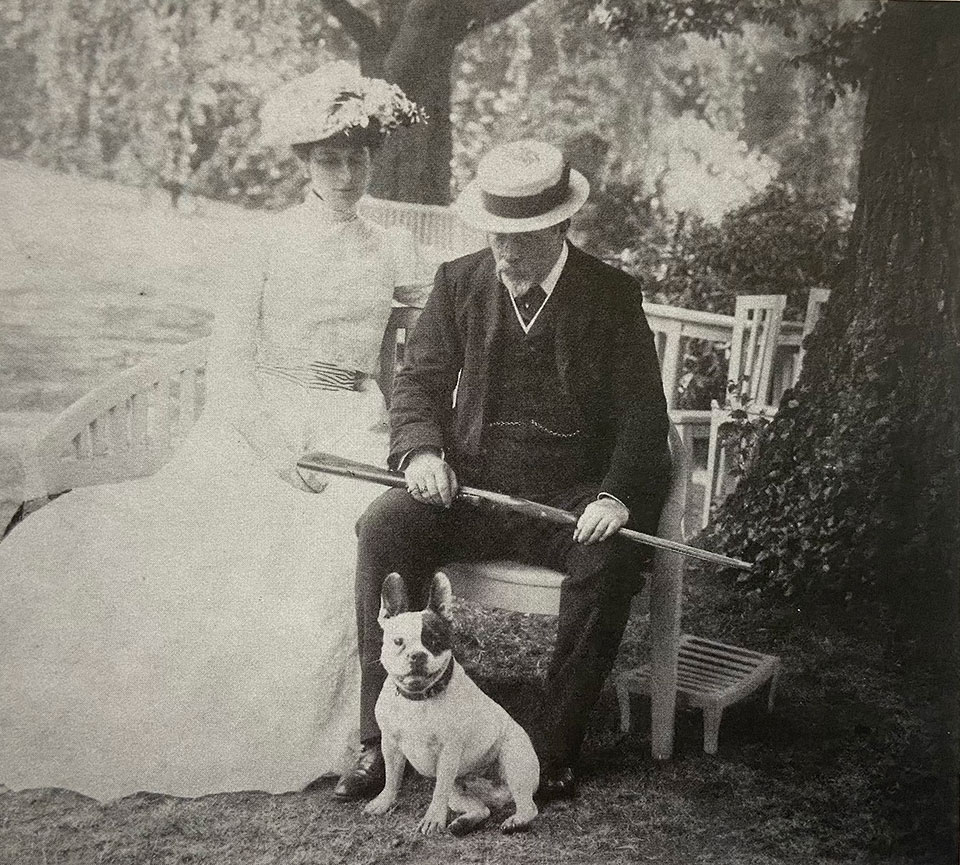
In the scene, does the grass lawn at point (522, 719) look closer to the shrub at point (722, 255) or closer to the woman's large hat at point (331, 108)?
the woman's large hat at point (331, 108)

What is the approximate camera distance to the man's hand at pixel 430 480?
2.20 m

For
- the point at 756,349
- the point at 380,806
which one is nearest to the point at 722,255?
the point at 756,349

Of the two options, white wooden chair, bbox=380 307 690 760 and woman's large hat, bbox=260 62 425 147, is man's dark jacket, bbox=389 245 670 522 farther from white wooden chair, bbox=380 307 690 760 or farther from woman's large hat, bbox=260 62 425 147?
woman's large hat, bbox=260 62 425 147

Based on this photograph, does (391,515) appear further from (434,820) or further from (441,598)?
(434,820)

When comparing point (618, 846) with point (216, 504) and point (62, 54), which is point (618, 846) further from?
point (62, 54)

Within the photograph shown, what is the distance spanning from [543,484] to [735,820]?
0.85m

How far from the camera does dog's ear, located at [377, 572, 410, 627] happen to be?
2170 mm

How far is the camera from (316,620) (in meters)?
2.22

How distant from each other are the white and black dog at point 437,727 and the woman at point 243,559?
0.36 ft

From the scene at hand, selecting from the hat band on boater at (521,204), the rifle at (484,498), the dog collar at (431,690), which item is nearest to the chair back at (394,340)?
the rifle at (484,498)

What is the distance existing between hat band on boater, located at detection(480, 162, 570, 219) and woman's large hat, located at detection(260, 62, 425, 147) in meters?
0.30

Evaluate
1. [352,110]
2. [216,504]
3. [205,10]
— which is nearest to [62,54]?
[205,10]

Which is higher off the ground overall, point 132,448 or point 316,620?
point 132,448

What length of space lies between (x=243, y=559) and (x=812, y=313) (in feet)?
4.66
